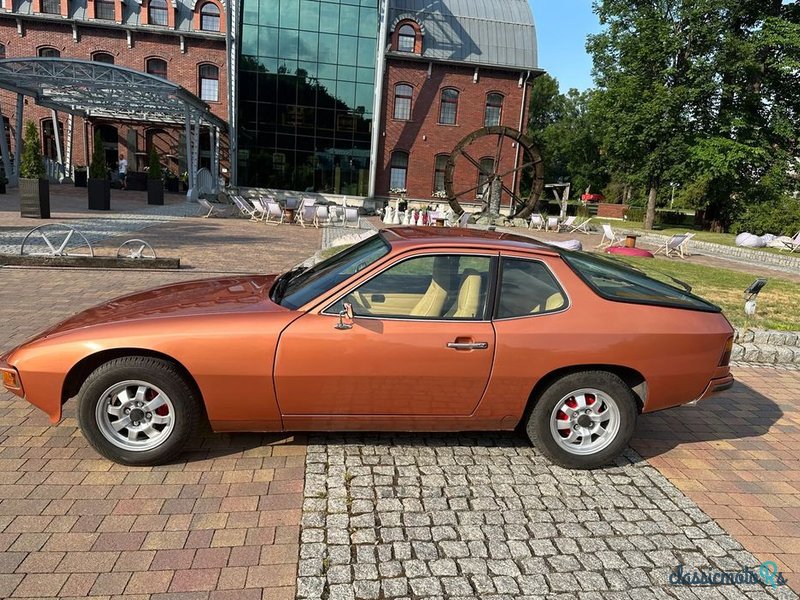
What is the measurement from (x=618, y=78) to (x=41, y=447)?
113 feet

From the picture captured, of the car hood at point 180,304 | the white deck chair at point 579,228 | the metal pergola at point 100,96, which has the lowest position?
the car hood at point 180,304

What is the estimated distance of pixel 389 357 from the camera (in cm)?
339

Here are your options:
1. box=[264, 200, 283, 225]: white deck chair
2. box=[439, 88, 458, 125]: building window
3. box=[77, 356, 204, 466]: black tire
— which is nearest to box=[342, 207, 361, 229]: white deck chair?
box=[264, 200, 283, 225]: white deck chair

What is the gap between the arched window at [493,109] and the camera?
1329 inches

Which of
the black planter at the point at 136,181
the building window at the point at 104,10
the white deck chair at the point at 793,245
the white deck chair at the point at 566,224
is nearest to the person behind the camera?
the white deck chair at the point at 793,245

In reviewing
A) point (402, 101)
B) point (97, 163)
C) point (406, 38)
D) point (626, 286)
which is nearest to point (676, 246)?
point (626, 286)

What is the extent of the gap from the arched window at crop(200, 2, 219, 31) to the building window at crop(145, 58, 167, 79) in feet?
10.4

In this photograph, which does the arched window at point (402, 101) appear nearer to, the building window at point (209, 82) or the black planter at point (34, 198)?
the building window at point (209, 82)

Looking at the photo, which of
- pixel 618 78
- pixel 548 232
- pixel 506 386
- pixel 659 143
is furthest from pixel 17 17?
pixel 506 386

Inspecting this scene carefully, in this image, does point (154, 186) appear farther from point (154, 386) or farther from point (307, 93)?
point (154, 386)

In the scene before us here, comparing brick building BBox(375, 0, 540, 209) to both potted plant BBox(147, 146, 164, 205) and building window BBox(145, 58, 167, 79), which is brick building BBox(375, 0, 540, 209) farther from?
potted plant BBox(147, 146, 164, 205)

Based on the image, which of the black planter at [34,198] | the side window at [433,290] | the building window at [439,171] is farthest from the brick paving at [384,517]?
the building window at [439,171]

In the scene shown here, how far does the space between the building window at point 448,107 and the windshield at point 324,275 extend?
31151 mm

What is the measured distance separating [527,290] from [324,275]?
1455 millimetres
